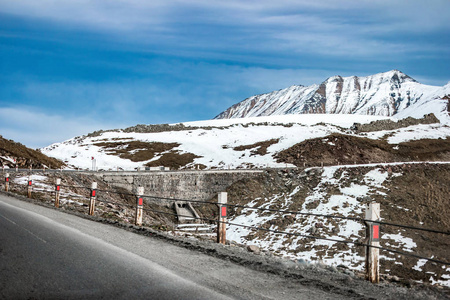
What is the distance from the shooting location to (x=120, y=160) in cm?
7762

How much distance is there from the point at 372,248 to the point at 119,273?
532 cm

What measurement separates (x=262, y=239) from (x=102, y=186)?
71.7ft

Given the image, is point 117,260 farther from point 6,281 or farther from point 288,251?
point 288,251

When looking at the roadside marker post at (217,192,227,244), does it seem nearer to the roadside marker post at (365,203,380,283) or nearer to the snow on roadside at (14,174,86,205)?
the roadside marker post at (365,203,380,283)

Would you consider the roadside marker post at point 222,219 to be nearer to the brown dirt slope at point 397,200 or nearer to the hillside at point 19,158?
the brown dirt slope at point 397,200

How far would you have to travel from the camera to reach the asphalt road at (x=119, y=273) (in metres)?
5.98

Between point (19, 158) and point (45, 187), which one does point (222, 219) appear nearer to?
point (45, 187)

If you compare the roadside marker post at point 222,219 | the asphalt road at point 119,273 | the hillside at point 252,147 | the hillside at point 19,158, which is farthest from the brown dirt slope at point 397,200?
the hillside at point 19,158

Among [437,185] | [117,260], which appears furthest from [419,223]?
[117,260]

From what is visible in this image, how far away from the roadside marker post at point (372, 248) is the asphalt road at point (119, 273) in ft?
6.02

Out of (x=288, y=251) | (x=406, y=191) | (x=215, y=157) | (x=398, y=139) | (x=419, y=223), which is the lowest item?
(x=288, y=251)

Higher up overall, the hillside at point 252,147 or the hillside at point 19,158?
the hillside at point 252,147

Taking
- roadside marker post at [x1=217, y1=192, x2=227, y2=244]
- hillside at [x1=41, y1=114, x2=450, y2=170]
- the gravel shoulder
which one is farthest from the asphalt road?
hillside at [x1=41, y1=114, x2=450, y2=170]

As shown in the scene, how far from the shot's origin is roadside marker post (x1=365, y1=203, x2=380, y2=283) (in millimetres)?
8148
